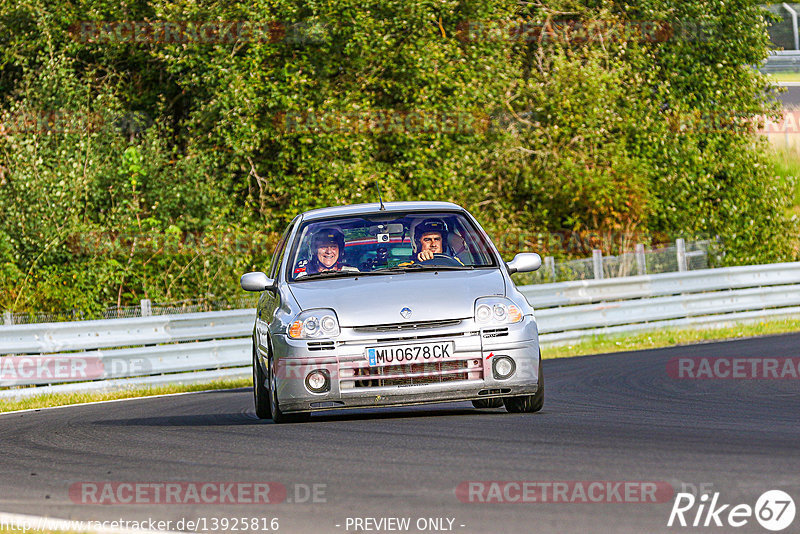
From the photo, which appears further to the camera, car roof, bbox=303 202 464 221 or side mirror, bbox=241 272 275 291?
car roof, bbox=303 202 464 221

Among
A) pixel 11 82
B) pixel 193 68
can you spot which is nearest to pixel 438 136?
pixel 193 68

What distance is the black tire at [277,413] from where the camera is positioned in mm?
9484

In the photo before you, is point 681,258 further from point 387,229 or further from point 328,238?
point 328,238

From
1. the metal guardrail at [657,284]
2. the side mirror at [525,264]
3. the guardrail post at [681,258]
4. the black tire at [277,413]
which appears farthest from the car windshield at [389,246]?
the guardrail post at [681,258]

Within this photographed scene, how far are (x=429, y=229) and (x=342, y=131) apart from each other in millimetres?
15116

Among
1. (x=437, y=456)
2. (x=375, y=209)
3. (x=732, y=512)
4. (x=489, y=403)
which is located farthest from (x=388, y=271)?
(x=732, y=512)

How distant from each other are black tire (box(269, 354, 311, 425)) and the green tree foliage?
12019 mm

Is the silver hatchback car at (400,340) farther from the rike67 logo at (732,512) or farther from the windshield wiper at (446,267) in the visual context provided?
the rike67 logo at (732,512)

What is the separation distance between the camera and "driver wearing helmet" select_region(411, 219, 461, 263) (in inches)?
397

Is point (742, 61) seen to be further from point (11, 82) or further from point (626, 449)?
point (626, 449)

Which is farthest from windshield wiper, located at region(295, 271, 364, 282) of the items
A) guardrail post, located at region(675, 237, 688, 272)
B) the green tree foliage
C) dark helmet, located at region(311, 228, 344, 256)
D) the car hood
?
guardrail post, located at region(675, 237, 688, 272)

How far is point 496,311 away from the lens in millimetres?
9156

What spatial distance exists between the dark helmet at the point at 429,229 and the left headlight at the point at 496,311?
3.57ft

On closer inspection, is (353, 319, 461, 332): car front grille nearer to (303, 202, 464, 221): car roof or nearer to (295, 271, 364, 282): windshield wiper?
(295, 271, 364, 282): windshield wiper
